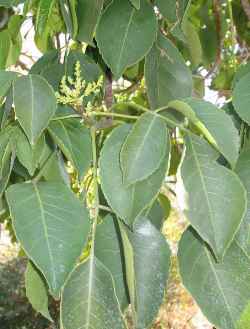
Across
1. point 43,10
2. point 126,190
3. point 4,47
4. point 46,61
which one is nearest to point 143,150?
point 126,190

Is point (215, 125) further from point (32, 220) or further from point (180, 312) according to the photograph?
point (180, 312)

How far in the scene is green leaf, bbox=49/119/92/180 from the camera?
604mm

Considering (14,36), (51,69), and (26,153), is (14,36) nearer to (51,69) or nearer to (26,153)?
(51,69)

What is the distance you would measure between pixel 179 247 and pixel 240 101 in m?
0.16

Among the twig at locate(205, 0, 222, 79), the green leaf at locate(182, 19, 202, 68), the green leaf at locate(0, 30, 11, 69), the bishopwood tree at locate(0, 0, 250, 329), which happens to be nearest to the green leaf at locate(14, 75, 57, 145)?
the bishopwood tree at locate(0, 0, 250, 329)

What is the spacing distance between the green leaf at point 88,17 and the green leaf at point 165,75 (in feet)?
0.29

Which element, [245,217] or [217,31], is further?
[217,31]

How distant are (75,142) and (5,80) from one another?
96 mm

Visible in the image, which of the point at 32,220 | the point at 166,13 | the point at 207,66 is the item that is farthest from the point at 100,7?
the point at 207,66

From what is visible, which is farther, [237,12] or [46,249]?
[237,12]

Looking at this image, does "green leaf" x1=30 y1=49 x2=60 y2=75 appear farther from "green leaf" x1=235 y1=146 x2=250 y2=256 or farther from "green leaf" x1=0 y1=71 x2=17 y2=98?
"green leaf" x1=235 y1=146 x2=250 y2=256

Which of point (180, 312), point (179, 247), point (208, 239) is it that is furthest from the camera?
point (180, 312)

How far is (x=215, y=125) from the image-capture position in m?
0.54

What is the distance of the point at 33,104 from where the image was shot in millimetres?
576
